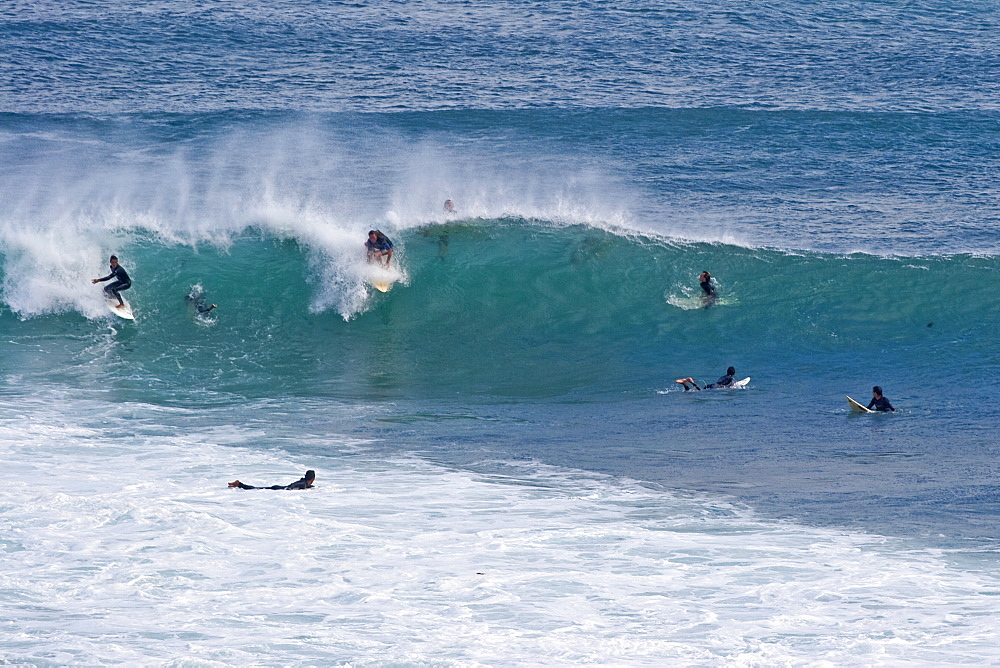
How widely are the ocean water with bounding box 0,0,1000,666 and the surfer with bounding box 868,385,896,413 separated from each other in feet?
0.93

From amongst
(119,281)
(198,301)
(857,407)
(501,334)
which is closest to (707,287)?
(501,334)

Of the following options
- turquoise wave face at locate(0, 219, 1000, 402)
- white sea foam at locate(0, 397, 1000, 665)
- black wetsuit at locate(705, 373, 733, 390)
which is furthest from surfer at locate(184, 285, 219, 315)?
black wetsuit at locate(705, 373, 733, 390)

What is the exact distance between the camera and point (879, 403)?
51.7 ft

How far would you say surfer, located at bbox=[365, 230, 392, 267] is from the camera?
796 inches

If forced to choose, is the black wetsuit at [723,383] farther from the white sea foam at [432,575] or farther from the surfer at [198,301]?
the surfer at [198,301]

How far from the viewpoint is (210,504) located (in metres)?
12.6

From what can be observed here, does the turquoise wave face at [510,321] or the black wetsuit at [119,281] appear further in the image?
the black wetsuit at [119,281]

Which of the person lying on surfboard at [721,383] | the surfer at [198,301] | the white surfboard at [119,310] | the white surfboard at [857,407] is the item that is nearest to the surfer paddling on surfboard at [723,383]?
the person lying on surfboard at [721,383]

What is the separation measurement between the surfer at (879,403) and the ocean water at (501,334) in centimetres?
28

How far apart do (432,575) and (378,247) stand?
1007 centimetres

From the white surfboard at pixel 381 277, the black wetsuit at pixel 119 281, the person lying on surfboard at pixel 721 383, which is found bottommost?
the person lying on surfboard at pixel 721 383

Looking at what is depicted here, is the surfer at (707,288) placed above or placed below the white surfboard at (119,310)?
above

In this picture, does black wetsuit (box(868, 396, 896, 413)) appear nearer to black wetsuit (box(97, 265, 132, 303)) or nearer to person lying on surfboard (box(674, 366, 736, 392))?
person lying on surfboard (box(674, 366, 736, 392))

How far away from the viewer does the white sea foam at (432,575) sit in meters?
9.74
